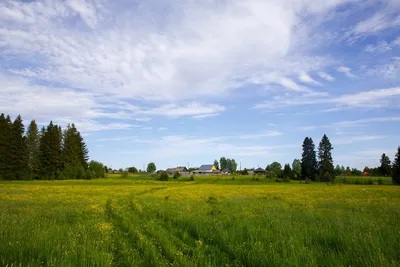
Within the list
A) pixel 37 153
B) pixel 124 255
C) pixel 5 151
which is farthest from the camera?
pixel 37 153

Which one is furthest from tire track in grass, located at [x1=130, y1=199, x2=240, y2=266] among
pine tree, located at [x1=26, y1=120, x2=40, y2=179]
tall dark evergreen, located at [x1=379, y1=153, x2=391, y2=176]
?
tall dark evergreen, located at [x1=379, y1=153, x2=391, y2=176]

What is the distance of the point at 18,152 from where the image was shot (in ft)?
269

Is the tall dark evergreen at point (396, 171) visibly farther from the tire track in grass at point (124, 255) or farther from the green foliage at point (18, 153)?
the green foliage at point (18, 153)

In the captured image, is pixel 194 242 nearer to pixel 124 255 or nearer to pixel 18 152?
pixel 124 255

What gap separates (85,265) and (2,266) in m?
1.85

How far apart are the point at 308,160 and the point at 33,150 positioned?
10704cm

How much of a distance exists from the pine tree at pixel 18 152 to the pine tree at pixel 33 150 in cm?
333

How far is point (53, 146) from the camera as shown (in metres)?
92.8

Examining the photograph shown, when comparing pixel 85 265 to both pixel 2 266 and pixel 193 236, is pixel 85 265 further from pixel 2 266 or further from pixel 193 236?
pixel 193 236

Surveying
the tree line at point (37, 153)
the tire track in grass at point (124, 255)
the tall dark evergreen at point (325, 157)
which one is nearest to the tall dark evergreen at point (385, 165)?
the tall dark evergreen at point (325, 157)

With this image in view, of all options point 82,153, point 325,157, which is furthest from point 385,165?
point 82,153

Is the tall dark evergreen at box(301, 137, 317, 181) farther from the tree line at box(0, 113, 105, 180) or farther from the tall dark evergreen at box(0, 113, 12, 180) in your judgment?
the tall dark evergreen at box(0, 113, 12, 180)

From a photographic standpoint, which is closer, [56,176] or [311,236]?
[311,236]

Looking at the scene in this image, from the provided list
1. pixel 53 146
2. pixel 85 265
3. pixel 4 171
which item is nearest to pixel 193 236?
pixel 85 265
